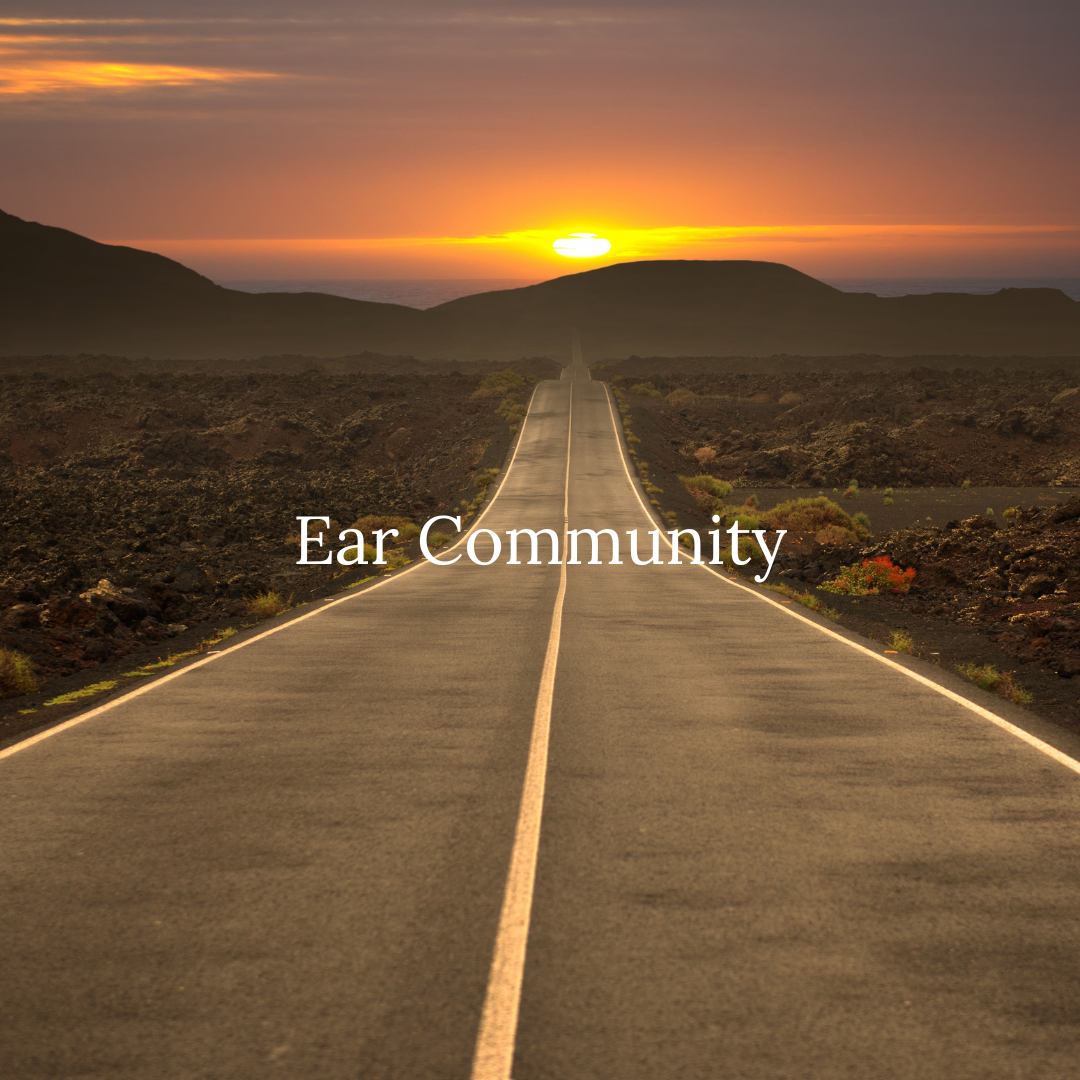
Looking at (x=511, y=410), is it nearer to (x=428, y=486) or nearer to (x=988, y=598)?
(x=428, y=486)

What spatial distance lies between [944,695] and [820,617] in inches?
281

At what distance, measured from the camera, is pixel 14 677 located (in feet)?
41.2

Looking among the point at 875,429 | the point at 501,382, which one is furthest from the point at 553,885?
the point at 501,382

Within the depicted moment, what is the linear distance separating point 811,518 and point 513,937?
132 ft

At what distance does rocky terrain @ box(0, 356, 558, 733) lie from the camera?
65.4 ft

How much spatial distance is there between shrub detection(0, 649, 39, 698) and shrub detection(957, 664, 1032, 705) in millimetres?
12024

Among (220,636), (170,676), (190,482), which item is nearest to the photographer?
(170,676)

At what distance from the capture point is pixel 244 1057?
432 centimetres

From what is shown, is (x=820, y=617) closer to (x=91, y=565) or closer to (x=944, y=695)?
(x=944, y=695)

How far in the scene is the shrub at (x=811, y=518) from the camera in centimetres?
4250

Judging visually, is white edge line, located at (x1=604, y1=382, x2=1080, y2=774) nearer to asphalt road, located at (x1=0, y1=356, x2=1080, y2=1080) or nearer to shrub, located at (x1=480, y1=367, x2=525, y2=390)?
asphalt road, located at (x1=0, y1=356, x2=1080, y2=1080)

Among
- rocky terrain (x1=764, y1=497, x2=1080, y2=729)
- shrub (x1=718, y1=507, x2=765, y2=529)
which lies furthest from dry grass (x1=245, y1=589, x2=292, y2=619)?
shrub (x1=718, y1=507, x2=765, y2=529)

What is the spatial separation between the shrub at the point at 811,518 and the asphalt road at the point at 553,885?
104ft

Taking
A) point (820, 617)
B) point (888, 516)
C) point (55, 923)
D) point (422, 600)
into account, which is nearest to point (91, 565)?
point (422, 600)
